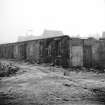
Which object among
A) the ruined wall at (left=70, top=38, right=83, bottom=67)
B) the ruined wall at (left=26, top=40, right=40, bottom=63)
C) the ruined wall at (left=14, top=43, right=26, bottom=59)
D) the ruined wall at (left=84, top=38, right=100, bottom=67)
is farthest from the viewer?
the ruined wall at (left=14, top=43, right=26, bottom=59)

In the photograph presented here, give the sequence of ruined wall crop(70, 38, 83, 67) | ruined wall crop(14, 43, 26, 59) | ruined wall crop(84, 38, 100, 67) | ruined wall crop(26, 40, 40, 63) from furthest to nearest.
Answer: ruined wall crop(14, 43, 26, 59) → ruined wall crop(26, 40, 40, 63) → ruined wall crop(84, 38, 100, 67) → ruined wall crop(70, 38, 83, 67)

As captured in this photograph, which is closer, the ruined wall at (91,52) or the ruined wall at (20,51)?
the ruined wall at (91,52)

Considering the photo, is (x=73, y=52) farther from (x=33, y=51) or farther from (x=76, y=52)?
(x=33, y=51)

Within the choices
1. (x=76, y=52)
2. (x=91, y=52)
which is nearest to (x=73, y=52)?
(x=76, y=52)

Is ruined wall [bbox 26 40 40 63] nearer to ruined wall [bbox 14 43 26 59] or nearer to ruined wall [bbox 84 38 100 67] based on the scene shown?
ruined wall [bbox 14 43 26 59]

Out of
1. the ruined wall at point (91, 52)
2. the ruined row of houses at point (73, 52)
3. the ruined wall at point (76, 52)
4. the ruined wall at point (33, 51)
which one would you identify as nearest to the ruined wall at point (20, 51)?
the ruined wall at point (33, 51)

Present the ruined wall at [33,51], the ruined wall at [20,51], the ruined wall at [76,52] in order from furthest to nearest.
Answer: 1. the ruined wall at [20,51]
2. the ruined wall at [33,51]
3. the ruined wall at [76,52]

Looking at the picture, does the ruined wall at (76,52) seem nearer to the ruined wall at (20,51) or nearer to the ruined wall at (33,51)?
the ruined wall at (33,51)

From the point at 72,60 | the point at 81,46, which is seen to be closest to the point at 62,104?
the point at 72,60

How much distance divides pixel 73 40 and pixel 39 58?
5.72 metres

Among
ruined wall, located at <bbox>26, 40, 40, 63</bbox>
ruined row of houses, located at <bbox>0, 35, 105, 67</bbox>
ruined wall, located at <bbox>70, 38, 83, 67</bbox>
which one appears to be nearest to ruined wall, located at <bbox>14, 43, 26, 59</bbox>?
ruined wall, located at <bbox>26, 40, 40, 63</bbox>

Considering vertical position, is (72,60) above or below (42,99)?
above

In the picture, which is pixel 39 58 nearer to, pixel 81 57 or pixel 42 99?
pixel 81 57

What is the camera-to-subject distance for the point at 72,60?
12094 millimetres
